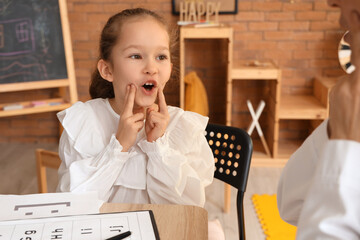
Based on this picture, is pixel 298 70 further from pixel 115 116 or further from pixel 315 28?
pixel 115 116

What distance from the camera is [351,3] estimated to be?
0.50m

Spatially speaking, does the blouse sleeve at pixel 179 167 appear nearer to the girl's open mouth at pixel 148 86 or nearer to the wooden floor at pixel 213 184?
the girl's open mouth at pixel 148 86

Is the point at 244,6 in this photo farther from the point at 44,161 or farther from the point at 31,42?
the point at 44,161

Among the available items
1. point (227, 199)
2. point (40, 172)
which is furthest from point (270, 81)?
point (40, 172)

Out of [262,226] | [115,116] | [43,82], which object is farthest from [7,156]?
[115,116]

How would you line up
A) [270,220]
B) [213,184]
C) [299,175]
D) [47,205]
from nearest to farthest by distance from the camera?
[299,175], [47,205], [270,220], [213,184]

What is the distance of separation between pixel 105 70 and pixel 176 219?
67 centimetres

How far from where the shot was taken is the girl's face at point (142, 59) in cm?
128

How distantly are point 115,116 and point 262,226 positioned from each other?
4.28 ft

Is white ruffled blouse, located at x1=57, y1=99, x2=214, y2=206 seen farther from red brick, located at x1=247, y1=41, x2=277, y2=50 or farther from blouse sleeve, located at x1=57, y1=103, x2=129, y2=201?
red brick, located at x1=247, y1=41, x2=277, y2=50

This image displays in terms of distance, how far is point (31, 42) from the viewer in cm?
289

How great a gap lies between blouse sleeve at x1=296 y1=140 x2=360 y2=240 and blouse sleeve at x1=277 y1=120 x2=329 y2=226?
12 centimetres

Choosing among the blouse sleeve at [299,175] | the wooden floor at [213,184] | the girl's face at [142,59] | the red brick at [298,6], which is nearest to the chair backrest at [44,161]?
the wooden floor at [213,184]

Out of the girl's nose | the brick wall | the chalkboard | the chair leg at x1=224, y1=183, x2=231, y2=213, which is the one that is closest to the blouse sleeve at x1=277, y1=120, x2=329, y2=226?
the girl's nose
